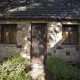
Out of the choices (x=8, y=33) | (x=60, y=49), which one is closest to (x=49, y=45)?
(x=60, y=49)

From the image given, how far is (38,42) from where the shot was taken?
12625 millimetres

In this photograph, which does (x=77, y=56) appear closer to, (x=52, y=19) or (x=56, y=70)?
(x=52, y=19)

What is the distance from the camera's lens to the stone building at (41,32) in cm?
1237

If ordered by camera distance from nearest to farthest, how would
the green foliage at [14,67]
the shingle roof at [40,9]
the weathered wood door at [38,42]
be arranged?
the green foliage at [14,67]
the shingle roof at [40,9]
the weathered wood door at [38,42]

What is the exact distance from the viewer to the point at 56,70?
8664 millimetres

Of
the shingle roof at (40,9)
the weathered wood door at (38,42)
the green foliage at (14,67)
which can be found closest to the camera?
the green foliage at (14,67)

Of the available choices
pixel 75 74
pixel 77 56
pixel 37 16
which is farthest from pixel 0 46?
pixel 75 74

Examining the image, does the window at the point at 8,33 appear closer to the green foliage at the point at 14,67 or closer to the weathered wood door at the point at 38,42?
the weathered wood door at the point at 38,42

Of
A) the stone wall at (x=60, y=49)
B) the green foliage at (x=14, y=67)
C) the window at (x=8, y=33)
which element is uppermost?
the window at (x=8, y=33)

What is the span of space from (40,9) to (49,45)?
7.27 ft

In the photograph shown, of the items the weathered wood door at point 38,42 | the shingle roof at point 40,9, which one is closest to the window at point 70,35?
the shingle roof at point 40,9

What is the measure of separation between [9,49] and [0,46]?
59 centimetres

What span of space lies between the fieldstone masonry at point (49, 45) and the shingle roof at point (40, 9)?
0.40 m

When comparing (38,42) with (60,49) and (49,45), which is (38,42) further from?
(60,49)
